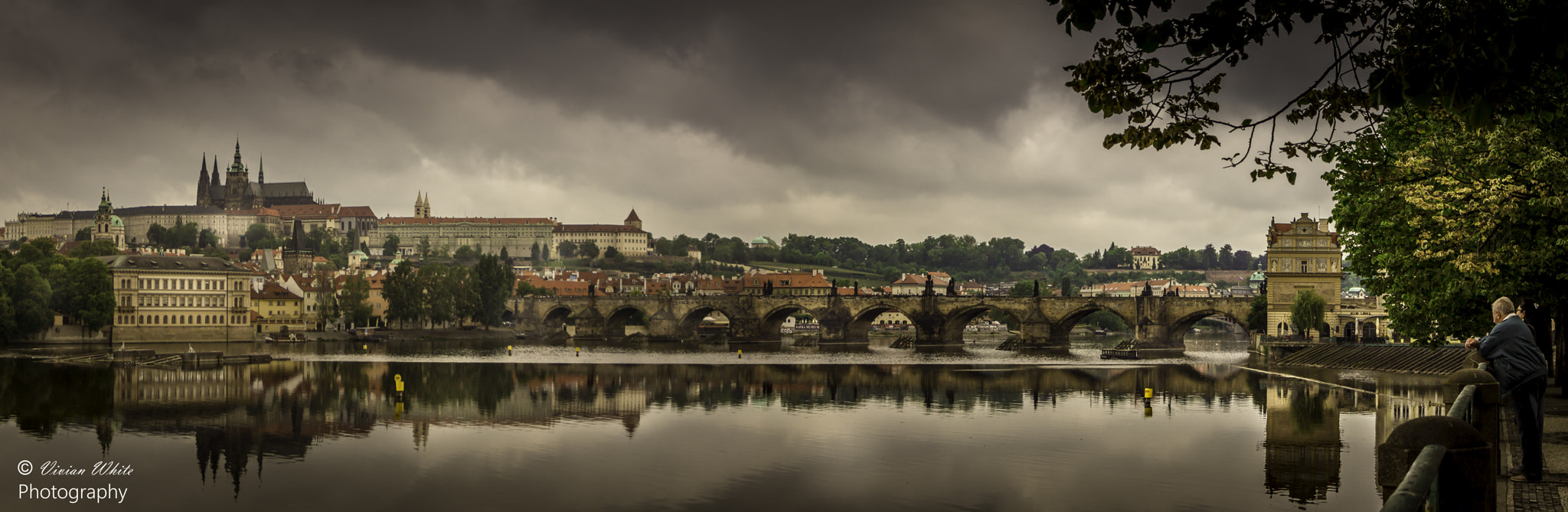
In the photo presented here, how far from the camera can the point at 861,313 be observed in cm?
9381

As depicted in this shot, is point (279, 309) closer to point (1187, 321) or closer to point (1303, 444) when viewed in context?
point (1187, 321)

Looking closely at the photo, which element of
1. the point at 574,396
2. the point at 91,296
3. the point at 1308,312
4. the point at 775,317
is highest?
the point at 1308,312

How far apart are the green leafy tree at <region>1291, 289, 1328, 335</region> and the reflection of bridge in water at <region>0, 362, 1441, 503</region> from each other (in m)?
9.50

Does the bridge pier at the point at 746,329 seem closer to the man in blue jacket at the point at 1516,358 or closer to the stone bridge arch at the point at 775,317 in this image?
the stone bridge arch at the point at 775,317

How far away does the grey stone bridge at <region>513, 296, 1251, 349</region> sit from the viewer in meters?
78.5

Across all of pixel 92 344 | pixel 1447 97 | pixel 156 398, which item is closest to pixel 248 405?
pixel 156 398

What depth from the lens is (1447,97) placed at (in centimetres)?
648

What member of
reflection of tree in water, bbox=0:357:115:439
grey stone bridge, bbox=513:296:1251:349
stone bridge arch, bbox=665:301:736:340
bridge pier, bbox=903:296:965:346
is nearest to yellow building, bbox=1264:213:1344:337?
grey stone bridge, bbox=513:296:1251:349

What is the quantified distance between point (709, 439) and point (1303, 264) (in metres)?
50.2

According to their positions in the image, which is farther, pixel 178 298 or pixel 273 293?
pixel 273 293

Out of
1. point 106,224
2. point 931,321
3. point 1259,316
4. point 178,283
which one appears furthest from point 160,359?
point 106,224

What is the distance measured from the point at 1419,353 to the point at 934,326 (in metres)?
47.4

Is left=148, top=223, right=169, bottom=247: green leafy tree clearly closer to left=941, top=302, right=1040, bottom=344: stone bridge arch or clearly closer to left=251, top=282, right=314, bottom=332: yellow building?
left=251, top=282, right=314, bottom=332: yellow building

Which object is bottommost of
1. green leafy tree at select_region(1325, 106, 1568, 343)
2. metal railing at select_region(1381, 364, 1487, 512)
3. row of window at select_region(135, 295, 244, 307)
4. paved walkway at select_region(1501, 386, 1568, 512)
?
row of window at select_region(135, 295, 244, 307)
